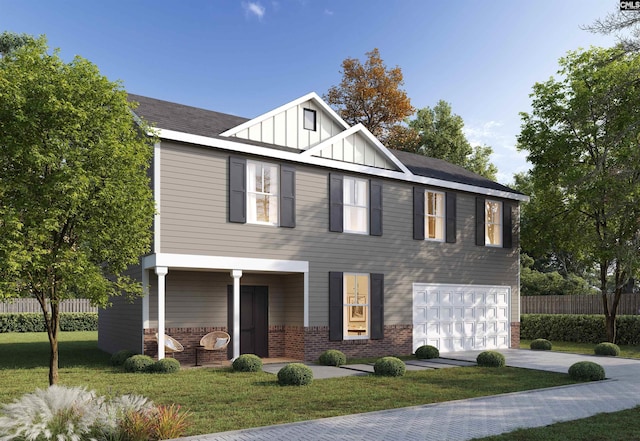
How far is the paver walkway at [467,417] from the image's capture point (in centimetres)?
771

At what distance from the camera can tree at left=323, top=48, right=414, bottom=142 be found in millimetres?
35812

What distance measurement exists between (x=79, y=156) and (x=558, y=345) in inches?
838

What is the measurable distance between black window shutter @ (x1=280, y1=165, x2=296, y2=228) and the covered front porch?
120 centimetres

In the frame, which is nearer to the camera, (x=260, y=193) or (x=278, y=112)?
(x=260, y=193)

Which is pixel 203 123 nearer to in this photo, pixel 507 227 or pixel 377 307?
pixel 377 307

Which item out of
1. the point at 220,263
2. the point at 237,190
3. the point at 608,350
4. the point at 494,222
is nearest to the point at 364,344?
the point at 220,263

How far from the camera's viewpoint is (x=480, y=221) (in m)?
21.2

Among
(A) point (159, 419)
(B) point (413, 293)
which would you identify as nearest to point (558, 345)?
(B) point (413, 293)

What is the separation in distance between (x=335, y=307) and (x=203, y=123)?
6.79m

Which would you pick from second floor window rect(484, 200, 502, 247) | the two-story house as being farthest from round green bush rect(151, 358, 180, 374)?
second floor window rect(484, 200, 502, 247)

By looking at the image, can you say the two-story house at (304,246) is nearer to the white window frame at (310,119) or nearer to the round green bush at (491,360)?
the white window frame at (310,119)

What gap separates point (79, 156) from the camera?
9141 mm

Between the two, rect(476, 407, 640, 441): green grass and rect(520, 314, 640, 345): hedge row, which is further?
rect(520, 314, 640, 345): hedge row

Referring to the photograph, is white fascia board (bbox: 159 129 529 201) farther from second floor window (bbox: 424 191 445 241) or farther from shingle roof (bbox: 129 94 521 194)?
second floor window (bbox: 424 191 445 241)
